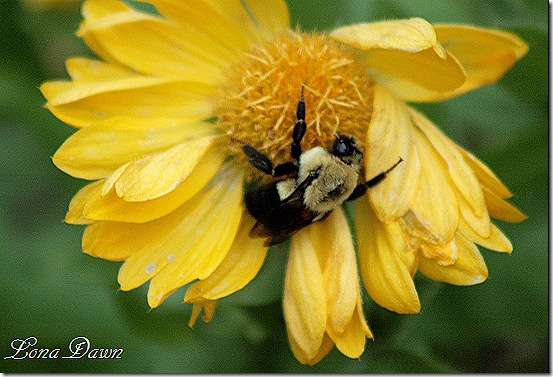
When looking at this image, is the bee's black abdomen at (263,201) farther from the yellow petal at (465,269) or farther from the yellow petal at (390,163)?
the yellow petal at (465,269)

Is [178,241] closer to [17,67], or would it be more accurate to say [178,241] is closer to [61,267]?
[61,267]

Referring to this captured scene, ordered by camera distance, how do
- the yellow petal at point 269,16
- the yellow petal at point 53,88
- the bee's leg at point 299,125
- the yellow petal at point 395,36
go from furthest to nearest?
1. the yellow petal at point 269,16
2. the yellow petal at point 53,88
3. the bee's leg at point 299,125
4. the yellow petal at point 395,36

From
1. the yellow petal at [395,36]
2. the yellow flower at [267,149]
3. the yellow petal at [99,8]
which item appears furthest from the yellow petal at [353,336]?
the yellow petal at [99,8]

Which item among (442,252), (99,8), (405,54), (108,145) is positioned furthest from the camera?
(99,8)

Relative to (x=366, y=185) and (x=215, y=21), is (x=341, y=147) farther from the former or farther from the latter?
(x=215, y=21)

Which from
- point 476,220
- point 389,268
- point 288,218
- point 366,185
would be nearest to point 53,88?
point 288,218

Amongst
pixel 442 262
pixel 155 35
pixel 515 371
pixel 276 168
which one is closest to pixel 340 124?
pixel 276 168

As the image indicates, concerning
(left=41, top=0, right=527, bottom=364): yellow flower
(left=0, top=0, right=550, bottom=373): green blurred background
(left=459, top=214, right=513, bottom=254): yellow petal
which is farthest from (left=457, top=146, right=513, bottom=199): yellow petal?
(left=0, top=0, right=550, bottom=373): green blurred background
